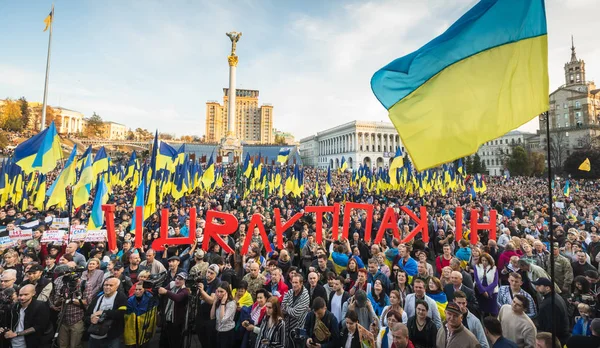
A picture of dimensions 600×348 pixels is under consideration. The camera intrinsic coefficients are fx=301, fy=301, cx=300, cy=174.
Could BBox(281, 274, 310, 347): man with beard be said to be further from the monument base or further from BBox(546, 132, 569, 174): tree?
BBox(546, 132, 569, 174): tree

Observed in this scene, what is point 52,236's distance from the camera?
241 inches

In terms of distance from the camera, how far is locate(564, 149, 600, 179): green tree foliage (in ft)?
120

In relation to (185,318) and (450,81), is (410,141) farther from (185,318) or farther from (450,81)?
(185,318)

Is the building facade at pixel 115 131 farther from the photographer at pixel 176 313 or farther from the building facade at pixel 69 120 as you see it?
the photographer at pixel 176 313

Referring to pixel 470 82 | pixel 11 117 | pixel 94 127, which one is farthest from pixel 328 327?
pixel 94 127

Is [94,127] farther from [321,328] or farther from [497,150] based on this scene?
[497,150]

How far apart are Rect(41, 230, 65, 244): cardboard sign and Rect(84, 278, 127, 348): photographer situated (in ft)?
10.4

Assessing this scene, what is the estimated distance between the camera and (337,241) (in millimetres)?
7094

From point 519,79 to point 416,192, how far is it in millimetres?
22600

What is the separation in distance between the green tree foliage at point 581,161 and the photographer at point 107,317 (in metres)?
49.3

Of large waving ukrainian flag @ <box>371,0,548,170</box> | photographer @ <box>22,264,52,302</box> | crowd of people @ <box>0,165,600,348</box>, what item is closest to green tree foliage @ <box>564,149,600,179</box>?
crowd of people @ <box>0,165,600,348</box>

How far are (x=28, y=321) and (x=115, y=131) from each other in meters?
129

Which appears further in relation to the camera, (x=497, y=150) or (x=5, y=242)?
(x=497, y=150)

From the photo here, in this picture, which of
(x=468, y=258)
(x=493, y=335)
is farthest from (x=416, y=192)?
(x=493, y=335)
